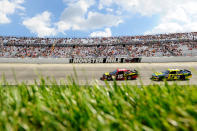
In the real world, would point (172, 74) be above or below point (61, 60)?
below

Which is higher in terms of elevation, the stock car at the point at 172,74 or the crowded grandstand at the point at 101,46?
the crowded grandstand at the point at 101,46

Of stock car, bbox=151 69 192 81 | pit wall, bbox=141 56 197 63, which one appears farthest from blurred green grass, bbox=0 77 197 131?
pit wall, bbox=141 56 197 63

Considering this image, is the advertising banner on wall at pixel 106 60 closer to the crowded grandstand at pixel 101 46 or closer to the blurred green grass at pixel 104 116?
the crowded grandstand at pixel 101 46

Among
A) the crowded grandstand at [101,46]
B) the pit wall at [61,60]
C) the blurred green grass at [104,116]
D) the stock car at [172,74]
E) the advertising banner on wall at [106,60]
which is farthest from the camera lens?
the crowded grandstand at [101,46]

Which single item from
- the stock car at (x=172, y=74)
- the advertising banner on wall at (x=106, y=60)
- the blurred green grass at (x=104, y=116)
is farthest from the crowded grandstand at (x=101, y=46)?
the blurred green grass at (x=104, y=116)

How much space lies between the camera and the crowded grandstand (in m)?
37.0

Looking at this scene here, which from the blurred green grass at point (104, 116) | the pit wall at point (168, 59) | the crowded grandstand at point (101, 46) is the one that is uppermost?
the crowded grandstand at point (101, 46)

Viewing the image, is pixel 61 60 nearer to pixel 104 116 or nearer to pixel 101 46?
pixel 101 46

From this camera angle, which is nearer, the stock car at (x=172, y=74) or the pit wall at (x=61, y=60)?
the stock car at (x=172, y=74)

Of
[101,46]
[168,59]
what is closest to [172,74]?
[168,59]

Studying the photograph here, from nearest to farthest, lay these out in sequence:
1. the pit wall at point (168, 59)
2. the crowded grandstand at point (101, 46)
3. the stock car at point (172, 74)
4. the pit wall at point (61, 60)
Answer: the stock car at point (172, 74) < the pit wall at point (61, 60) < the pit wall at point (168, 59) < the crowded grandstand at point (101, 46)

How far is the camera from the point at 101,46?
4334 centimetres

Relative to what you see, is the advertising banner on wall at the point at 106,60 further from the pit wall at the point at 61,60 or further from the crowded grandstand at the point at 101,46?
the crowded grandstand at the point at 101,46

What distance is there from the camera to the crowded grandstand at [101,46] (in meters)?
37.0
